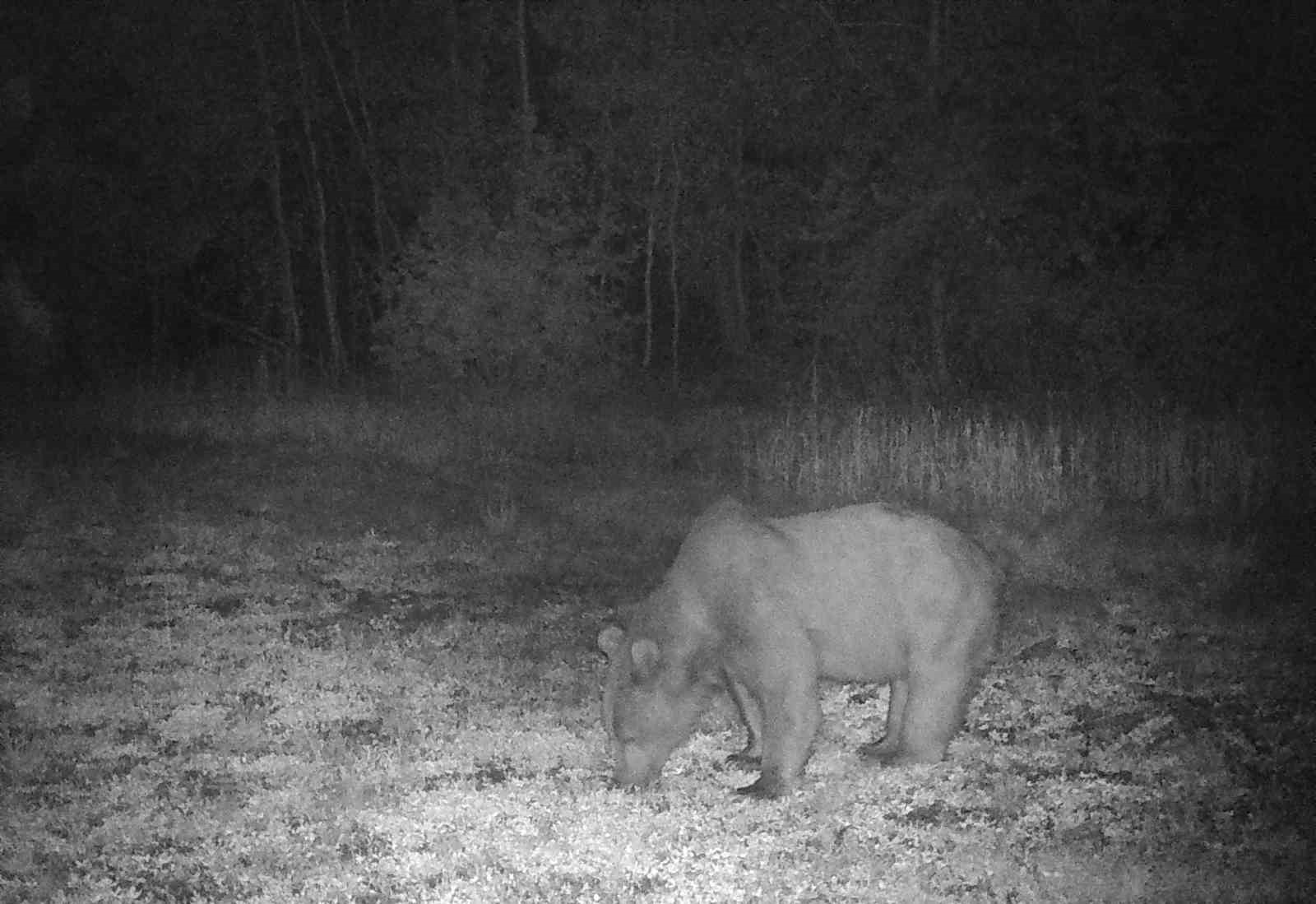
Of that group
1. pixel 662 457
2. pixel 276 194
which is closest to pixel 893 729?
pixel 662 457

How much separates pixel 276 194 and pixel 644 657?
27886 mm

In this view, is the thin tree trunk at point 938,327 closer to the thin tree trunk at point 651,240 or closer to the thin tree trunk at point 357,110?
the thin tree trunk at point 651,240

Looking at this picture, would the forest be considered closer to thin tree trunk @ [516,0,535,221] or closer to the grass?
the grass

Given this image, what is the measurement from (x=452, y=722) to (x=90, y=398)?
58.3 ft

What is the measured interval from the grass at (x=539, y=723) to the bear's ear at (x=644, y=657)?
583 millimetres

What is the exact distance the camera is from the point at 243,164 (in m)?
29.2

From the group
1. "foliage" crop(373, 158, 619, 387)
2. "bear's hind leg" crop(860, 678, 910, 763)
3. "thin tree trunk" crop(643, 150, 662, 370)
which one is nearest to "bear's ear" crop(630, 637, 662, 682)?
"bear's hind leg" crop(860, 678, 910, 763)

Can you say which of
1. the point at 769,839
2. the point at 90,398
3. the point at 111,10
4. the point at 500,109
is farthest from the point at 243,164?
the point at 769,839

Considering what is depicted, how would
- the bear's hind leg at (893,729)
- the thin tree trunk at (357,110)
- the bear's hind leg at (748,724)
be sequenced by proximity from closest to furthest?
the bear's hind leg at (748,724) < the bear's hind leg at (893,729) < the thin tree trunk at (357,110)

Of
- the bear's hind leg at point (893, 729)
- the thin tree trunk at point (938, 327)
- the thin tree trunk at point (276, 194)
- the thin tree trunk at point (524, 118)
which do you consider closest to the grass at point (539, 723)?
the bear's hind leg at point (893, 729)

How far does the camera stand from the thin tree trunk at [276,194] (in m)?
29.0

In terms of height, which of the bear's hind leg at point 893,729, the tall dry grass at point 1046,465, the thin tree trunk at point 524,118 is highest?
the thin tree trunk at point 524,118

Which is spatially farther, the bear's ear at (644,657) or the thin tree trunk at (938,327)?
the thin tree trunk at (938,327)

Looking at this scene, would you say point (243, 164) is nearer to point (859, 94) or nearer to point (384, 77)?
point (384, 77)
